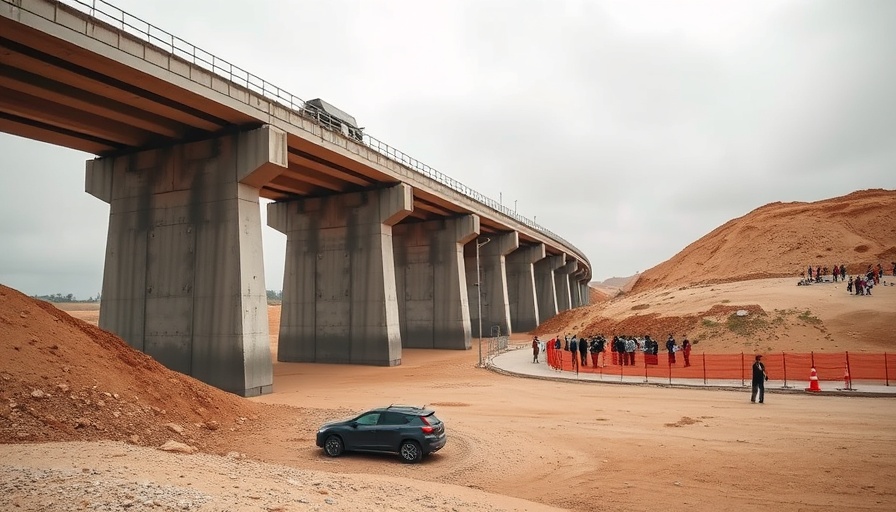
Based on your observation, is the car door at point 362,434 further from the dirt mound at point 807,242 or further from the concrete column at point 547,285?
the concrete column at point 547,285

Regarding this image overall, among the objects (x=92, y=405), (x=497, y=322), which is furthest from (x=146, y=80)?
(x=497, y=322)

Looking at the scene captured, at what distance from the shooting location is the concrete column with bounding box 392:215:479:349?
50906 millimetres

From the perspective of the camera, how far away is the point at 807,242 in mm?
75750

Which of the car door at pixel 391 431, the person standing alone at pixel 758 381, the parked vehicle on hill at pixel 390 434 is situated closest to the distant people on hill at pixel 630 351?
the person standing alone at pixel 758 381

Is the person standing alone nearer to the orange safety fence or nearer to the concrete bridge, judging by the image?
the orange safety fence

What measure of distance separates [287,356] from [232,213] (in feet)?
58.8

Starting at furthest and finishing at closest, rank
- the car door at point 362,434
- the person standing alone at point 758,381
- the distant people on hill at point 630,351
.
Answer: the distant people on hill at point 630,351 → the person standing alone at point 758,381 → the car door at point 362,434

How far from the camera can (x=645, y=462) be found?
42.0 ft

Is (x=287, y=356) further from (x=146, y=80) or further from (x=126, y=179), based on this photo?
(x=146, y=80)

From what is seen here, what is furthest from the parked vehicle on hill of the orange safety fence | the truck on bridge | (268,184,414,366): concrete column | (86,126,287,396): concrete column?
(268,184,414,366): concrete column

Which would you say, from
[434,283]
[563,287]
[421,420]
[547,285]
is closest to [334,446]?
[421,420]

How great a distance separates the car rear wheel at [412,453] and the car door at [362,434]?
0.80 m

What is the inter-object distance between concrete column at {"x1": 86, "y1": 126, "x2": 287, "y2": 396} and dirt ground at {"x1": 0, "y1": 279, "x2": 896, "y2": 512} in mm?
4155

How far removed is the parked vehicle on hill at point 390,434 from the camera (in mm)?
13328
